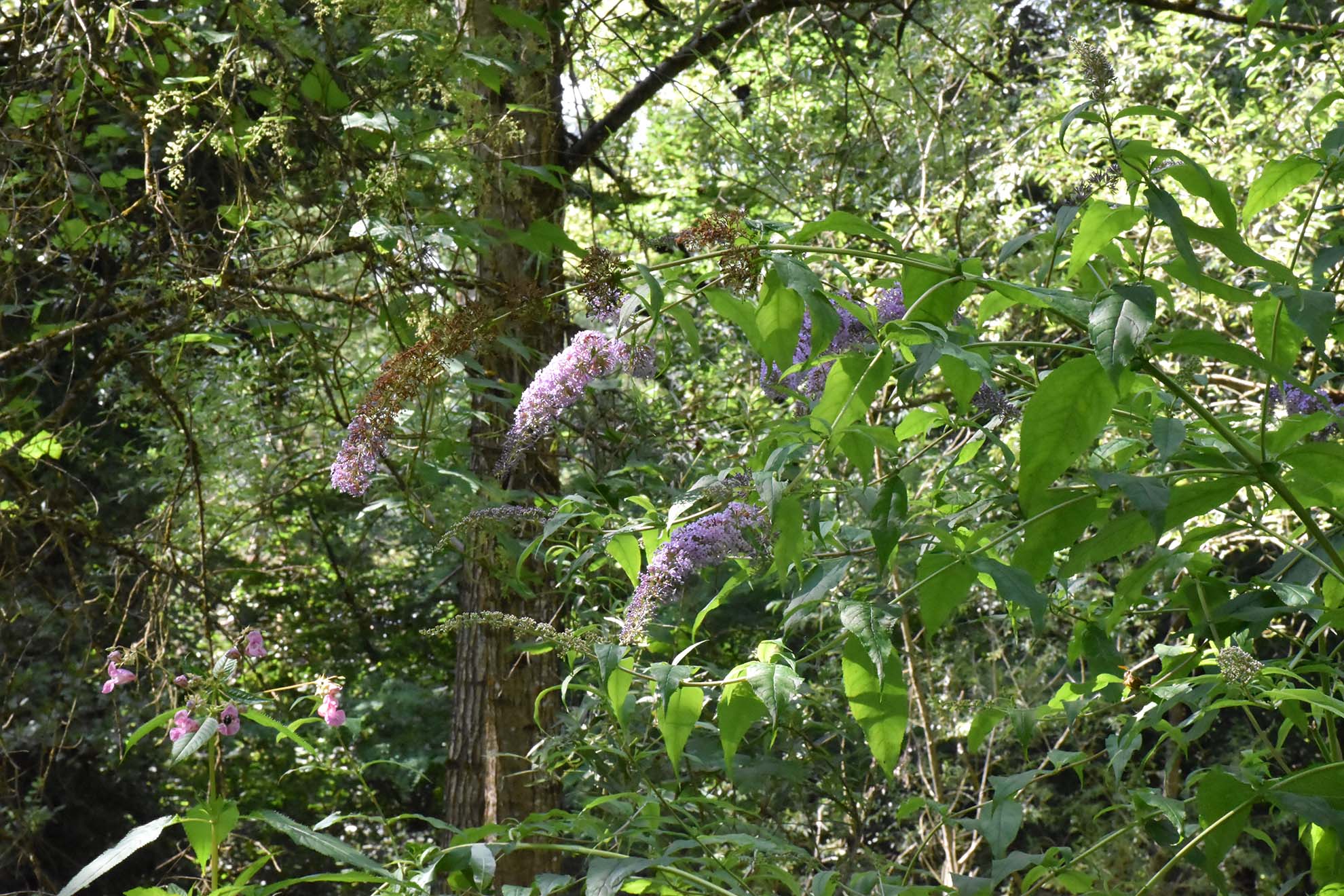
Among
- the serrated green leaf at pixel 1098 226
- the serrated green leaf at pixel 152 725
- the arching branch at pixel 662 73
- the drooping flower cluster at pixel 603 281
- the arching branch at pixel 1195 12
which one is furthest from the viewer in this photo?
the arching branch at pixel 662 73

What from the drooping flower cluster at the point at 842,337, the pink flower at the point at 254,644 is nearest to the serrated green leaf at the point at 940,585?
the drooping flower cluster at the point at 842,337

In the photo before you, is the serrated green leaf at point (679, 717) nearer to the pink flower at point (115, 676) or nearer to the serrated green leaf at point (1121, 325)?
the serrated green leaf at point (1121, 325)

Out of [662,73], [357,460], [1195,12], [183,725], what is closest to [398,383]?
[357,460]

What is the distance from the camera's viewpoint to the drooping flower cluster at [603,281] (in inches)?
49.5

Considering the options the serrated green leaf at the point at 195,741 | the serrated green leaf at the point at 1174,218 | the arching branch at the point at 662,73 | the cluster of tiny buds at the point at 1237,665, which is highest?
the arching branch at the point at 662,73

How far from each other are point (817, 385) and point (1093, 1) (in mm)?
4758

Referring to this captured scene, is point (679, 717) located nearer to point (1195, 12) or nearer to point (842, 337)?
point (842, 337)

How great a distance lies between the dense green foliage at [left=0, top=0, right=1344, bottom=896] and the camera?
1128 millimetres

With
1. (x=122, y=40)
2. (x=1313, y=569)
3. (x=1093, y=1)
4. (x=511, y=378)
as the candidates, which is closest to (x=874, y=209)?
(x=1093, y=1)

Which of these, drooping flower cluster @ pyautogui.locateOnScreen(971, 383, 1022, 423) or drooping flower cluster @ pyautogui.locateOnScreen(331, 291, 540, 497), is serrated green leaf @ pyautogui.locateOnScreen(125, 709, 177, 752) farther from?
drooping flower cluster @ pyautogui.locateOnScreen(971, 383, 1022, 423)

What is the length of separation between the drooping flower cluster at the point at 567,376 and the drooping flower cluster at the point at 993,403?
0.43 meters

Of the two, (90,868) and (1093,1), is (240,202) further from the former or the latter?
(1093,1)

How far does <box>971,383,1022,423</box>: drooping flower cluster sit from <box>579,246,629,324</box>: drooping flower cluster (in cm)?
43

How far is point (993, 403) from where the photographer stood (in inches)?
54.0
